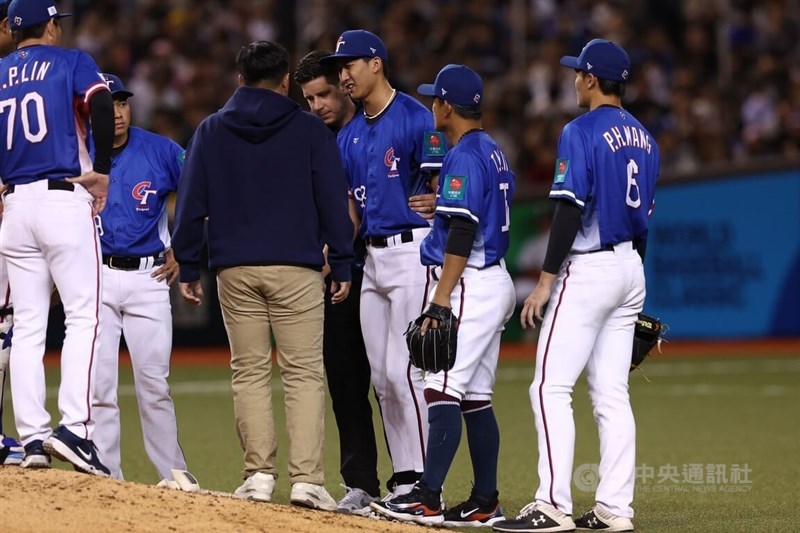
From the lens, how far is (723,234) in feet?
54.5

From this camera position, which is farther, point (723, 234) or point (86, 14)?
point (86, 14)

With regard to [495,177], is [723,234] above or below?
below

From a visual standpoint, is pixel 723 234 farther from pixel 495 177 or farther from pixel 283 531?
pixel 283 531

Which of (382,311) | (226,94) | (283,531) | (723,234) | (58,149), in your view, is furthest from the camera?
(226,94)

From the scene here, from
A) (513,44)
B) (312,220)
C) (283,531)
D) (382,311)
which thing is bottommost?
(283,531)

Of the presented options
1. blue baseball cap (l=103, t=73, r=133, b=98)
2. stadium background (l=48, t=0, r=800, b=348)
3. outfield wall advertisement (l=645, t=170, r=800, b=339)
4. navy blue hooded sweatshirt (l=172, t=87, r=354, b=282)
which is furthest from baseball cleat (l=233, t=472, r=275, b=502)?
outfield wall advertisement (l=645, t=170, r=800, b=339)

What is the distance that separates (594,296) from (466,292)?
0.64m

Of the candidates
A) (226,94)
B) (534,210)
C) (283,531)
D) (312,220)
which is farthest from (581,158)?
(226,94)

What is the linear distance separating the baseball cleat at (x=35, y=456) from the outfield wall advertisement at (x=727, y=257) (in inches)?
436

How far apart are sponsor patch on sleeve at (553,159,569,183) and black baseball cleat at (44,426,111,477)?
2.62 metres

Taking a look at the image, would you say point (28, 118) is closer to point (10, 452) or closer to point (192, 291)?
point (192, 291)

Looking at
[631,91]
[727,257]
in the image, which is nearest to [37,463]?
[727,257]

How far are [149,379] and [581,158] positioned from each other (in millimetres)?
2722

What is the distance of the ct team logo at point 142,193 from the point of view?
7621 mm
